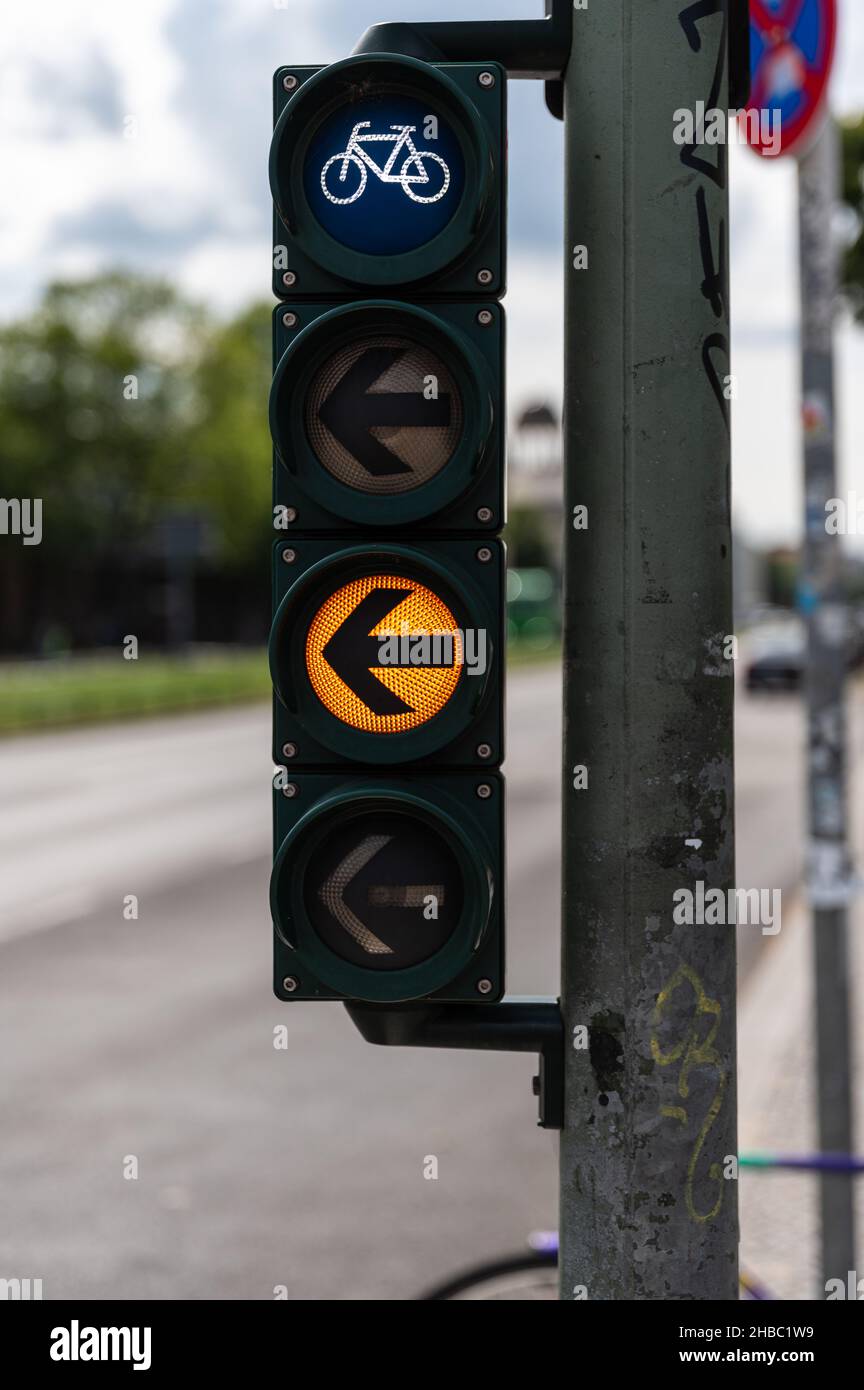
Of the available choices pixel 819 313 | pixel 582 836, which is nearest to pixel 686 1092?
pixel 582 836

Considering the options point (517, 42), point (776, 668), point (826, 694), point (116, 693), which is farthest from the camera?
point (776, 668)

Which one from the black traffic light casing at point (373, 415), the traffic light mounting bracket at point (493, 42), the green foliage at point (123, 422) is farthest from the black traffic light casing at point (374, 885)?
the green foliage at point (123, 422)

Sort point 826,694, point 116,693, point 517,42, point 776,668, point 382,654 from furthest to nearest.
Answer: point 776,668
point 116,693
point 826,694
point 517,42
point 382,654

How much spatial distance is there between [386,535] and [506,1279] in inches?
90.5

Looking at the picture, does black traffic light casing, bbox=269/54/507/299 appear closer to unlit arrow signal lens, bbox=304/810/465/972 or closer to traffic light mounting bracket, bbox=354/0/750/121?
traffic light mounting bracket, bbox=354/0/750/121

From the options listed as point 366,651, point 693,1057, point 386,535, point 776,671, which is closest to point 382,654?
point 366,651

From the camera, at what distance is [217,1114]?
645 centimetres

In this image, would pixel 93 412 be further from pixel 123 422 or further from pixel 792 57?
pixel 792 57

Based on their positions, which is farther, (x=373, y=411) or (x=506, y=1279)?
(x=506, y=1279)

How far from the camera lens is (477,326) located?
2.04 meters

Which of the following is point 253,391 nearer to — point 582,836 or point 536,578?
point 536,578

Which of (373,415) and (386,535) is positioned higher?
(373,415)

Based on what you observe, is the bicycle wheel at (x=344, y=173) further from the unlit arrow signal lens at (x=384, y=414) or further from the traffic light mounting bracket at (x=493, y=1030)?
the traffic light mounting bracket at (x=493, y=1030)

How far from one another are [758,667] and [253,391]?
3461 centimetres
